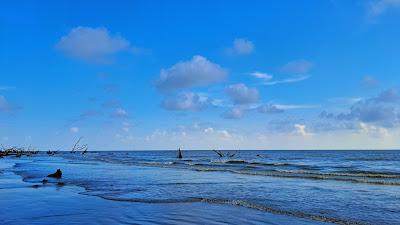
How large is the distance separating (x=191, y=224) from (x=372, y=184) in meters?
18.4

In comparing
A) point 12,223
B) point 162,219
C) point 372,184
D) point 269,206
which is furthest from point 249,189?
point 12,223

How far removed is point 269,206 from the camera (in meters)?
16.1

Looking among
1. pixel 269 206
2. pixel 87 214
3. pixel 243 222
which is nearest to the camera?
pixel 243 222

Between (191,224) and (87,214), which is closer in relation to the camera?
(191,224)

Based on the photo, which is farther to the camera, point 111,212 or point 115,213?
point 111,212

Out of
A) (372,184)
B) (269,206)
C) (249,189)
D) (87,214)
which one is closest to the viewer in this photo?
(87,214)

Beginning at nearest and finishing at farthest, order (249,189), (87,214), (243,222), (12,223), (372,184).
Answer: (12,223) → (243,222) → (87,214) → (249,189) → (372,184)

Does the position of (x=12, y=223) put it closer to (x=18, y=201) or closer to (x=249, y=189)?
(x=18, y=201)

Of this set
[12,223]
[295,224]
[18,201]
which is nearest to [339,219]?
[295,224]

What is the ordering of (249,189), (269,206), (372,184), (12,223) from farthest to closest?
(372,184)
(249,189)
(269,206)
(12,223)

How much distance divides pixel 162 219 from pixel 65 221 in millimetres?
3011

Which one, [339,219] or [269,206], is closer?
[339,219]

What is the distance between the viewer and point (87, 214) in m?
13.7

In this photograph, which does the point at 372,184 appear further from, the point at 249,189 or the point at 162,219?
the point at 162,219
